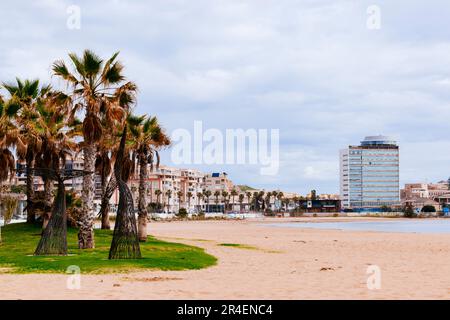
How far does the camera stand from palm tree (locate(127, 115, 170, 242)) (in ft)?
114

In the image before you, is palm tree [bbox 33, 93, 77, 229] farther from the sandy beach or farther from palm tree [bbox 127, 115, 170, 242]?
the sandy beach

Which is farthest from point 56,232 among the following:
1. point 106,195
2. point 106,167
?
point 106,167

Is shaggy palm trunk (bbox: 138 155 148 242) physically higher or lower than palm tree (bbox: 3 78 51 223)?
lower

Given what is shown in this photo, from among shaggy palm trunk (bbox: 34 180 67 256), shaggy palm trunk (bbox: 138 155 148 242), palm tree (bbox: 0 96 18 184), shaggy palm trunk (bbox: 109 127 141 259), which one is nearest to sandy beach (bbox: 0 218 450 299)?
shaggy palm trunk (bbox: 109 127 141 259)

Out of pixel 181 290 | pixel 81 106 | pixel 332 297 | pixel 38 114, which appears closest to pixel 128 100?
pixel 81 106

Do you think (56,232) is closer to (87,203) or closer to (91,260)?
(91,260)

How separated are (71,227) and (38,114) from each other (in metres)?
8.50

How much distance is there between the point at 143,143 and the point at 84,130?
7834 mm

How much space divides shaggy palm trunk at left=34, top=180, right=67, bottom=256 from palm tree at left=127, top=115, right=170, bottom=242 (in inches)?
377

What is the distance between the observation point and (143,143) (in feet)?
116

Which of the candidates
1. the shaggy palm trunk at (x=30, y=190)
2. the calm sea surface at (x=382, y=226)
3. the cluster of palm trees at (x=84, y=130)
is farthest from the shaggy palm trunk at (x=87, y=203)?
the calm sea surface at (x=382, y=226)

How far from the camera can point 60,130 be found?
3669 centimetres

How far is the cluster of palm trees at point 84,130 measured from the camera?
1096 inches
